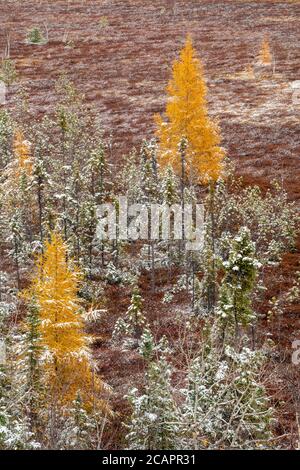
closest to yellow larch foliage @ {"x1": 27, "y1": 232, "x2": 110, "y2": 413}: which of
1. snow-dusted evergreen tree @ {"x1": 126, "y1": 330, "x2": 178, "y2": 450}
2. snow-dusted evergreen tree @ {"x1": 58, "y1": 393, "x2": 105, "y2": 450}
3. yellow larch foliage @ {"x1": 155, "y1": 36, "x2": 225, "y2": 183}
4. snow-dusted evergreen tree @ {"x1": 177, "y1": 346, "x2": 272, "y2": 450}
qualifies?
snow-dusted evergreen tree @ {"x1": 58, "y1": 393, "x2": 105, "y2": 450}

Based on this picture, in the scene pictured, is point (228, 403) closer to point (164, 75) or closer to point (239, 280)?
point (239, 280)

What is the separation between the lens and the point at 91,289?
28.5 meters

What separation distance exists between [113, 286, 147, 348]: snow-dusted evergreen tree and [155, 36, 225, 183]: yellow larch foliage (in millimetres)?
12509

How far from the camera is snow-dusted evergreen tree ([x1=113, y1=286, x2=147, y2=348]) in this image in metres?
23.6

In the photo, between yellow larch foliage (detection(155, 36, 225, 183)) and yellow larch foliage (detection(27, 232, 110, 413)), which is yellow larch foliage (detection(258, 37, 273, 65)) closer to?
yellow larch foliage (detection(155, 36, 225, 183))

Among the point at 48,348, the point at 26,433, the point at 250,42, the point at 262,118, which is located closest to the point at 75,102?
the point at 262,118

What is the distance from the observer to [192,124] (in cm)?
3328

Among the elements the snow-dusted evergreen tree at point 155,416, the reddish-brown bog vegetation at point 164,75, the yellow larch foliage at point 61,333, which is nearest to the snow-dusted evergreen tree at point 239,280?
the reddish-brown bog vegetation at point 164,75

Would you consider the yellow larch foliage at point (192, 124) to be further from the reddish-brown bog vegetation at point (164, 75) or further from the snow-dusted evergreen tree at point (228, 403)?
the snow-dusted evergreen tree at point (228, 403)

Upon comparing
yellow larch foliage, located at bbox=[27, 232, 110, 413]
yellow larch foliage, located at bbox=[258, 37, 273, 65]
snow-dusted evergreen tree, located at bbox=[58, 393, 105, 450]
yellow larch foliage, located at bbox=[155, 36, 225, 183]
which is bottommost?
snow-dusted evergreen tree, located at bbox=[58, 393, 105, 450]

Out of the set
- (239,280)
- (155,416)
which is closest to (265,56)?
(239,280)

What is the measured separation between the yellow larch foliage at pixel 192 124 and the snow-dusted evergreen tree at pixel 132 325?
1251cm

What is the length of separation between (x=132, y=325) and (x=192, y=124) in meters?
15.3

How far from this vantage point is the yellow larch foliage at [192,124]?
109 ft
